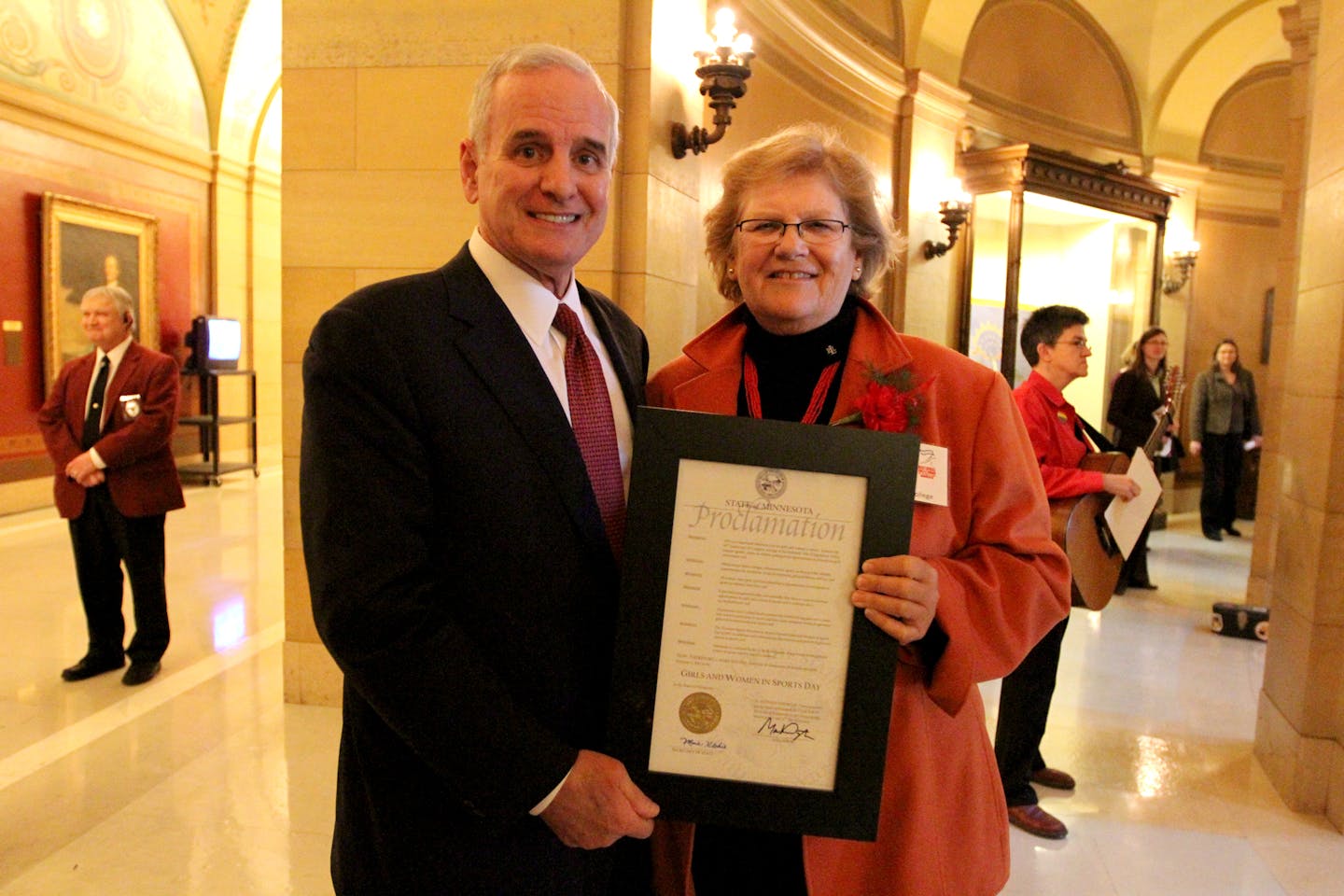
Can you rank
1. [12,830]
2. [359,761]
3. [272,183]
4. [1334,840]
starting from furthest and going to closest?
1. [272,183]
2. [1334,840]
3. [12,830]
4. [359,761]

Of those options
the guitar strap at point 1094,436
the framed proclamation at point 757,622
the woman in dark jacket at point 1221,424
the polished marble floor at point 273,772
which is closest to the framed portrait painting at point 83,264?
the polished marble floor at point 273,772

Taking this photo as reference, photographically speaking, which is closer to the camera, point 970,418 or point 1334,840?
point 970,418

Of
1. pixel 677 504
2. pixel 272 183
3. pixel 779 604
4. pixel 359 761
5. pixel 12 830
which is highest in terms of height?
pixel 272 183

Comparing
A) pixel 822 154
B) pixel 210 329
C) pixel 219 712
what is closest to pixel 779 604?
pixel 822 154

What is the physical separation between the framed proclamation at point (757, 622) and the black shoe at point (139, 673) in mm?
3945

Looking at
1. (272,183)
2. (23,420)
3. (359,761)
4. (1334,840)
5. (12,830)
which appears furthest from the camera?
(272,183)

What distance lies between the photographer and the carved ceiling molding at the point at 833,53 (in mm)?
5816

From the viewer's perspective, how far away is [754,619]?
116 cm

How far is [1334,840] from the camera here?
A: 3.14m

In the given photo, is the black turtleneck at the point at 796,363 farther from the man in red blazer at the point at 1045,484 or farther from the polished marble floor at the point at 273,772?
the polished marble floor at the point at 273,772

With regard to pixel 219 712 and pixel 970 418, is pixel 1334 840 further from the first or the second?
pixel 219 712

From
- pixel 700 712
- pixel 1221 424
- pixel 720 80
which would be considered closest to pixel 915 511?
pixel 700 712

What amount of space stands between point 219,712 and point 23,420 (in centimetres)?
669
